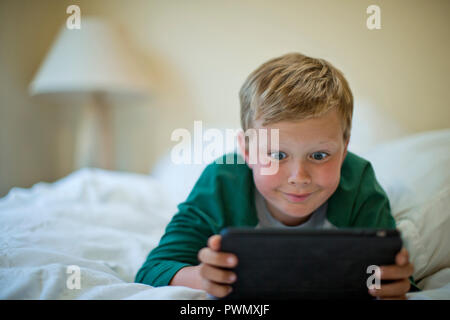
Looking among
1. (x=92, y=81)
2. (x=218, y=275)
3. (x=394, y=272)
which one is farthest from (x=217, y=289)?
(x=92, y=81)

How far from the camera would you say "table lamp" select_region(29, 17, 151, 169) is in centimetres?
139

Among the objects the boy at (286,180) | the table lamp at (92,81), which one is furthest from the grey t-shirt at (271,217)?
the table lamp at (92,81)

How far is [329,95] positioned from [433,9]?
10.7 inches

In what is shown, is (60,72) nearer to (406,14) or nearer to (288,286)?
(406,14)

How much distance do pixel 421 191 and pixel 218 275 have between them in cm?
43

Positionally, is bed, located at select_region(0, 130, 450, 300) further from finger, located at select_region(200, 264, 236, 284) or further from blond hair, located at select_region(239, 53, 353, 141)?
blond hair, located at select_region(239, 53, 353, 141)

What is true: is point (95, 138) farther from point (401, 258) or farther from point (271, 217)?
point (401, 258)

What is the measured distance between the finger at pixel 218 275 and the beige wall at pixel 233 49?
457mm

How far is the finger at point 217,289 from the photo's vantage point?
43cm

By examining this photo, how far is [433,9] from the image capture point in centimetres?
65

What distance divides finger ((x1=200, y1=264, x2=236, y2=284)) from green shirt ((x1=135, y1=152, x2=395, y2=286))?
161mm

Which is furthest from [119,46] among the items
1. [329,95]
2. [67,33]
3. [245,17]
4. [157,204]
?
[329,95]

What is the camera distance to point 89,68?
1.44 meters

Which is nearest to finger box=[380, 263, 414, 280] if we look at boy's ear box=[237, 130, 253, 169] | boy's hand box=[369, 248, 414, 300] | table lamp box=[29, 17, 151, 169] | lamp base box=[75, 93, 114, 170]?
boy's hand box=[369, 248, 414, 300]
